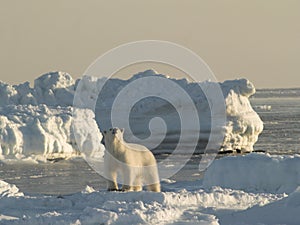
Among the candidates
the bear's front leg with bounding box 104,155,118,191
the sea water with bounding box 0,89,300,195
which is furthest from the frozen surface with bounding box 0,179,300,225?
the sea water with bounding box 0,89,300,195

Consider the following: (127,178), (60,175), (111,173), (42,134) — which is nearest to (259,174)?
(127,178)

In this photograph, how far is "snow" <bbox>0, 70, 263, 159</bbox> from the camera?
23125mm

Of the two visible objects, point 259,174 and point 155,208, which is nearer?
point 155,208

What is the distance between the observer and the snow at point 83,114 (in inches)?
910

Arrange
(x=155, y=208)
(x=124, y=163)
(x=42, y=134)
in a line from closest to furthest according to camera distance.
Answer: (x=155, y=208), (x=124, y=163), (x=42, y=134)

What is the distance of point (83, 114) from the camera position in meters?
25.7

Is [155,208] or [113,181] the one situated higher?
[155,208]

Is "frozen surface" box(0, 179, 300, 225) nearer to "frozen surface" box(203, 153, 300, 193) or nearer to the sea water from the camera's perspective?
"frozen surface" box(203, 153, 300, 193)

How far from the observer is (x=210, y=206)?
348 inches

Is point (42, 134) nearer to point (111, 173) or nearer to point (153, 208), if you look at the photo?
point (111, 173)

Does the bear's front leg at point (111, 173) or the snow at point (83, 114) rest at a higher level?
the bear's front leg at point (111, 173)


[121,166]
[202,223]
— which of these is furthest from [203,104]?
[202,223]

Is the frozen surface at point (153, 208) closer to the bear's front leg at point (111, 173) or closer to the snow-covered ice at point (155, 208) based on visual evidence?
the snow-covered ice at point (155, 208)

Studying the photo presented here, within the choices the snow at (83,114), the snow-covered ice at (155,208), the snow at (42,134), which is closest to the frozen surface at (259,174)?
the snow-covered ice at (155,208)
